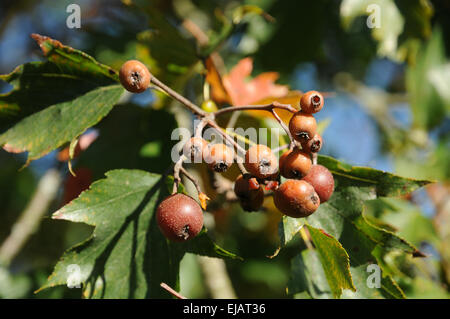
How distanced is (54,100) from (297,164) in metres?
0.91

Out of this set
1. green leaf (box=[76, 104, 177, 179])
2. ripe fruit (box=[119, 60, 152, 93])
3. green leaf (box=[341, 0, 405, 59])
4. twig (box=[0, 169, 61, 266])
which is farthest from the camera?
twig (box=[0, 169, 61, 266])

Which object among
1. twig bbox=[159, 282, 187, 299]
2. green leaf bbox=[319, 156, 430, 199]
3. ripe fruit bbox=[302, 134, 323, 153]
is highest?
ripe fruit bbox=[302, 134, 323, 153]

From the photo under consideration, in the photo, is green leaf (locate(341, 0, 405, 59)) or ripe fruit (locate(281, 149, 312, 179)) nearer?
ripe fruit (locate(281, 149, 312, 179))

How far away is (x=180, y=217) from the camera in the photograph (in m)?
1.03

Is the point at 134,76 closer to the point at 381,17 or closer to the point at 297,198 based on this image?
the point at 297,198

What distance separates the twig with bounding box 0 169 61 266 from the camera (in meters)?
2.13

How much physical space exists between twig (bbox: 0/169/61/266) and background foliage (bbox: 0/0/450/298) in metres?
0.07

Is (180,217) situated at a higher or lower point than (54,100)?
lower

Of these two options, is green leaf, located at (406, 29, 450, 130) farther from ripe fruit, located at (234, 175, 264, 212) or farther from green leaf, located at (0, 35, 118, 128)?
green leaf, located at (0, 35, 118, 128)

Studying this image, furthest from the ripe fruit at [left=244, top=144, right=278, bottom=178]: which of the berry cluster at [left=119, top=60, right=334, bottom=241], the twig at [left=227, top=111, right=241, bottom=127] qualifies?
the twig at [left=227, top=111, right=241, bottom=127]

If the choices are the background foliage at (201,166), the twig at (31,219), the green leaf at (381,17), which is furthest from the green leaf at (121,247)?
the green leaf at (381,17)

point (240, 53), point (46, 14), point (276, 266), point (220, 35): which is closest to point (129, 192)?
point (220, 35)

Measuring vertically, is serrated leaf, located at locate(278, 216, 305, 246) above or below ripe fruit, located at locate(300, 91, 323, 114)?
below

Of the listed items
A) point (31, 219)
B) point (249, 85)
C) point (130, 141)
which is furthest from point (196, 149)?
point (31, 219)
